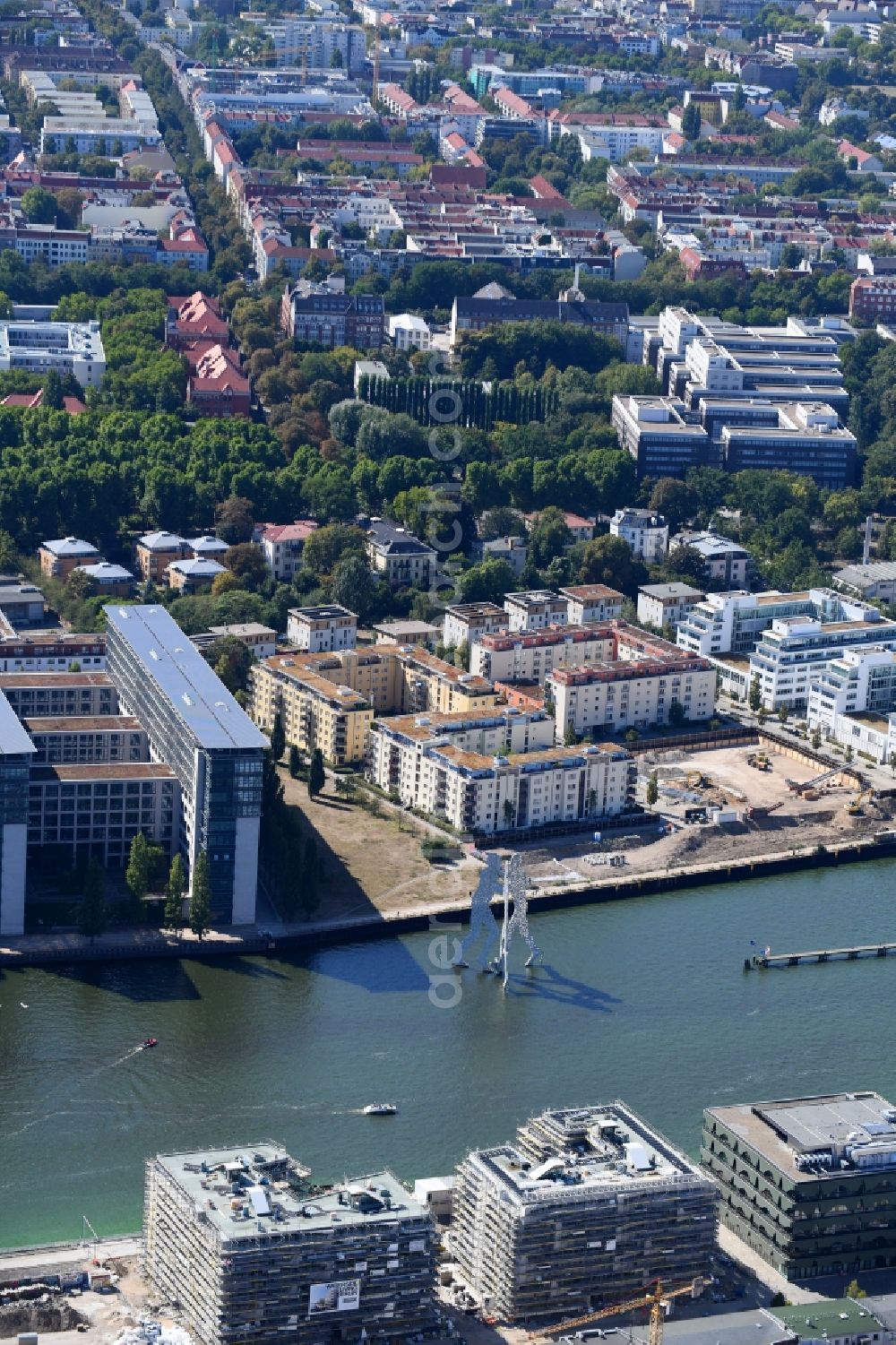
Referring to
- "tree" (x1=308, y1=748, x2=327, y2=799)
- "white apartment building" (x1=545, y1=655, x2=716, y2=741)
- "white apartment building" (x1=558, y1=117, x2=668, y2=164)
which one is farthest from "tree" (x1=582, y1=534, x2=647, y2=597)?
"white apartment building" (x1=558, y1=117, x2=668, y2=164)

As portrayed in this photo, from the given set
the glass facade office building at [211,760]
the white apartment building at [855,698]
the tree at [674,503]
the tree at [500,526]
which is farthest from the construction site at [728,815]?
the tree at [674,503]

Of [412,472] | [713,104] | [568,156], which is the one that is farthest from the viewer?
[713,104]

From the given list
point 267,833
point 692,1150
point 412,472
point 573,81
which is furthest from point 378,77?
point 692,1150

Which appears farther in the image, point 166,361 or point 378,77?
point 378,77

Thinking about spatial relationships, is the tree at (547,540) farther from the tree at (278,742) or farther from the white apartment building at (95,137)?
the white apartment building at (95,137)

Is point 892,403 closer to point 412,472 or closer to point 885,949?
point 412,472

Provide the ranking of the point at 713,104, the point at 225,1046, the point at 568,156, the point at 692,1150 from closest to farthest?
the point at 692,1150, the point at 225,1046, the point at 568,156, the point at 713,104
